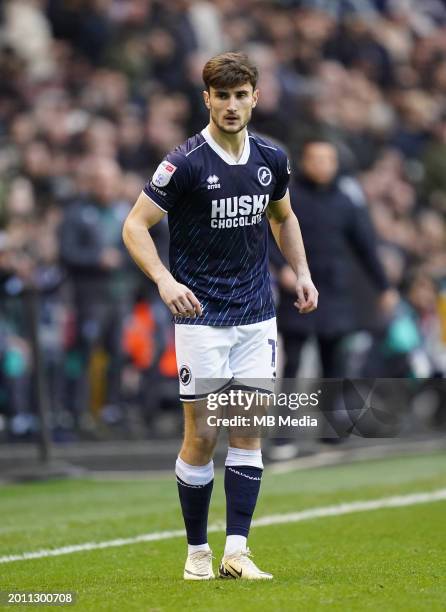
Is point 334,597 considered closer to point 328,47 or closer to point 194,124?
point 194,124

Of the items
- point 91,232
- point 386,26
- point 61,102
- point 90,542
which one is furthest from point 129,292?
point 386,26

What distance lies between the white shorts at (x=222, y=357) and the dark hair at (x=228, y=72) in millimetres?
1009

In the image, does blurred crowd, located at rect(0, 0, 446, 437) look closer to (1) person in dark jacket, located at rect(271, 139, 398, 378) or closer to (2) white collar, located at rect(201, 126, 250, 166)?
(1) person in dark jacket, located at rect(271, 139, 398, 378)

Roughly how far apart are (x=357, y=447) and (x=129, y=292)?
261 centimetres

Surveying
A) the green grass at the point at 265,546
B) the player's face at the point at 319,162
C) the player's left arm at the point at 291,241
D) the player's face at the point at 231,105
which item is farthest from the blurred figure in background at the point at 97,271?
the player's face at the point at 231,105

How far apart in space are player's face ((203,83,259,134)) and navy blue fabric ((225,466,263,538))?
1.43 metres

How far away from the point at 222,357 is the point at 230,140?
0.91 m

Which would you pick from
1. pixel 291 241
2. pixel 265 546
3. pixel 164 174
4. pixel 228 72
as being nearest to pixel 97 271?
pixel 265 546

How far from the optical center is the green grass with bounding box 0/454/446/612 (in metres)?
5.45

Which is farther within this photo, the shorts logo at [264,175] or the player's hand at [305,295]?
the player's hand at [305,295]

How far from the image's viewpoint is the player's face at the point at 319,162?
11789 mm

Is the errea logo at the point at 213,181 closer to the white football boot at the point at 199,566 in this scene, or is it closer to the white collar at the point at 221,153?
the white collar at the point at 221,153

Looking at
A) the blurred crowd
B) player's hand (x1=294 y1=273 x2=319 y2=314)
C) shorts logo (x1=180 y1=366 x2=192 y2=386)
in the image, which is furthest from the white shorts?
the blurred crowd

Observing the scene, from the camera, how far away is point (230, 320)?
6.16 meters
